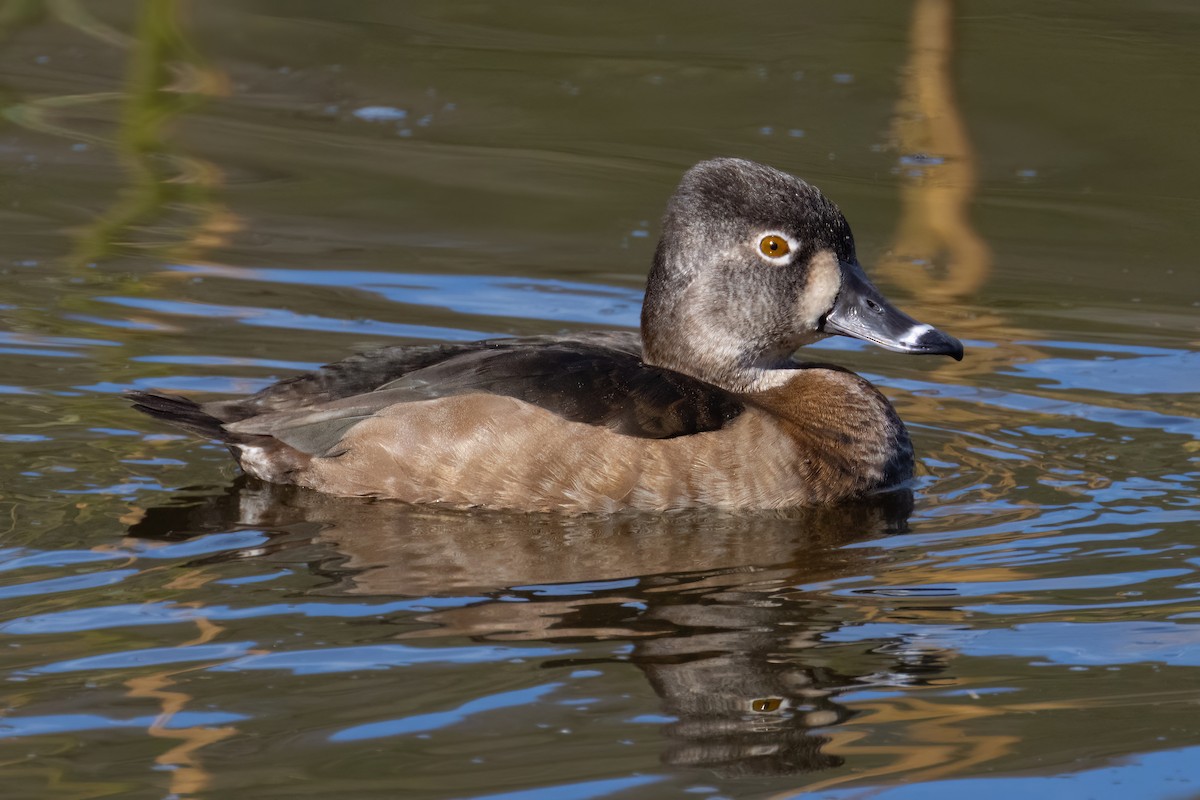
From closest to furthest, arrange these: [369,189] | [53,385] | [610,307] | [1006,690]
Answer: [1006,690] → [53,385] → [610,307] → [369,189]

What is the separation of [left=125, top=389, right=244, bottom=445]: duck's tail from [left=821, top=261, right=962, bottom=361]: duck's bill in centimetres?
228

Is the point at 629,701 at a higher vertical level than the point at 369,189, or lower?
lower

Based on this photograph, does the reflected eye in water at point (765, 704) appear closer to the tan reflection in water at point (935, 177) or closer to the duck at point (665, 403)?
the duck at point (665, 403)

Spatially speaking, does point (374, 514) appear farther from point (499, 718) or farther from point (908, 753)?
point (908, 753)

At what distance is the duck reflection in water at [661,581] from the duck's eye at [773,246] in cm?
98

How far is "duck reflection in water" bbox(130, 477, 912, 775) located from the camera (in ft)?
15.3

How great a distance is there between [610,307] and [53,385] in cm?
272

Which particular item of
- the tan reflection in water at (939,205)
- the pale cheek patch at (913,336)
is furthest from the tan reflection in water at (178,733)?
the tan reflection in water at (939,205)

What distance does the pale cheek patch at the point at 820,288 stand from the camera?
6977 mm

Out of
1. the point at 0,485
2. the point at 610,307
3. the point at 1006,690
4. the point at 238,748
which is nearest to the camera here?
the point at 238,748

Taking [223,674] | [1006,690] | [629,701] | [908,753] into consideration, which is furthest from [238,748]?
[1006,690]

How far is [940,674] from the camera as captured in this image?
16.1 ft

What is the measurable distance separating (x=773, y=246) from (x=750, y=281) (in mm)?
154

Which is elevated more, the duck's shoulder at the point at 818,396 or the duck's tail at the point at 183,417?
the duck's shoulder at the point at 818,396
